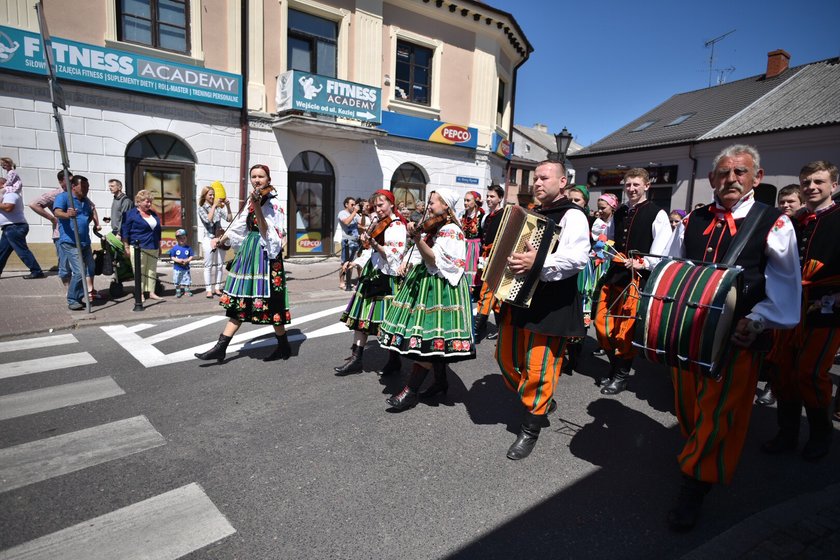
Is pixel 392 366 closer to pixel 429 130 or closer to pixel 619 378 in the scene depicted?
pixel 619 378

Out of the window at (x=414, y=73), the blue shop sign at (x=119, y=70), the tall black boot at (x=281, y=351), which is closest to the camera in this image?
the tall black boot at (x=281, y=351)

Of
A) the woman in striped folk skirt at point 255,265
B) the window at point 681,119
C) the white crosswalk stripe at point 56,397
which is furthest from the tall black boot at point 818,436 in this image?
the window at point 681,119

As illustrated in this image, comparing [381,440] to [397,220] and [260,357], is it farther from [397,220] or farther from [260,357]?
[260,357]

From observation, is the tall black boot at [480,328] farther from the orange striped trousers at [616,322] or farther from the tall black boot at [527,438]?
the tall black boot at [527,438]

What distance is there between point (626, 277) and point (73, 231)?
7704 millimetres

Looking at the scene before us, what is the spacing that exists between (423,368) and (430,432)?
549 mm

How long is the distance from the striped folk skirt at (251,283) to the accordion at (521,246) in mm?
2640

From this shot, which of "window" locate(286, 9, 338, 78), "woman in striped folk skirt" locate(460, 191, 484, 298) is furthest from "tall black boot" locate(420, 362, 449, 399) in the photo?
"window" locate(286, 9, 338, 78)

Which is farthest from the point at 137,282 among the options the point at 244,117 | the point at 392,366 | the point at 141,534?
Result: the point at 244,117

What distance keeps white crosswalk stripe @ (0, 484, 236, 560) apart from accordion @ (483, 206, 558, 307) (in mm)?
2026

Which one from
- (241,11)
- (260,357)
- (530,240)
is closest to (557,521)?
(530,240)

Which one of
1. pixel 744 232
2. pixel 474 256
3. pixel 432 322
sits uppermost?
pixel 744 232

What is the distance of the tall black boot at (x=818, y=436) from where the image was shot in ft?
11.6

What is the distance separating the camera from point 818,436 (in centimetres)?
356
